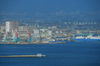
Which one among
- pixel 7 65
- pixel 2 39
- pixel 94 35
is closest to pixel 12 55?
pixel 7 65

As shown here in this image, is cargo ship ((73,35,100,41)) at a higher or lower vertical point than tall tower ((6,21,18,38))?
lower

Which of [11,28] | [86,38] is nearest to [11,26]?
[11,28]

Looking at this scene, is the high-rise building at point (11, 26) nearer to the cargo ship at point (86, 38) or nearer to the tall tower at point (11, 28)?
the tall tower at point (11, 28)

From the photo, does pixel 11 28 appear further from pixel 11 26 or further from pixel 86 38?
pixel 86 38

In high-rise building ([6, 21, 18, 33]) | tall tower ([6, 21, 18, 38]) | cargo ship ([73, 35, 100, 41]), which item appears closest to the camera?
tall tower ([6, 21, 18, 38])

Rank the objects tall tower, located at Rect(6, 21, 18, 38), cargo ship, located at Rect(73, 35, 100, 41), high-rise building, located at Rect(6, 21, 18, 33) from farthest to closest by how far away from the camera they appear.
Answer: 1. cargo ship, located at Rect(73, 35, 100, 41)
2. high-rise building, located at Rect(6, 21, 18, 33)
3. tall tower, located at Rect(6, 21, 18, 38)

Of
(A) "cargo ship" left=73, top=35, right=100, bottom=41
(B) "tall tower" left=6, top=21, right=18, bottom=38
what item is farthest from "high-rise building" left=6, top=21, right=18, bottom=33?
(A) "cargo ship" left=73, top=35, right=100, bottom=41

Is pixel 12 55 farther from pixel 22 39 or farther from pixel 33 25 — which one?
pixel 33 25

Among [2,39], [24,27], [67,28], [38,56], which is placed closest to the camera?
[38,56]

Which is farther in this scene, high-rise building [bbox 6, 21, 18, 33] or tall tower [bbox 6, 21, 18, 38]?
high-rise building [bbox 6, 21, 18, 33]

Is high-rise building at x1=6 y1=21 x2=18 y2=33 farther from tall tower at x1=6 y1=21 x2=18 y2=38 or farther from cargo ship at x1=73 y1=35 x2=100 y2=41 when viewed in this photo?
cargo ship at x1=73 y1=35 x2=100 y2=41

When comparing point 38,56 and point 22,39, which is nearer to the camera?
point 38,56
